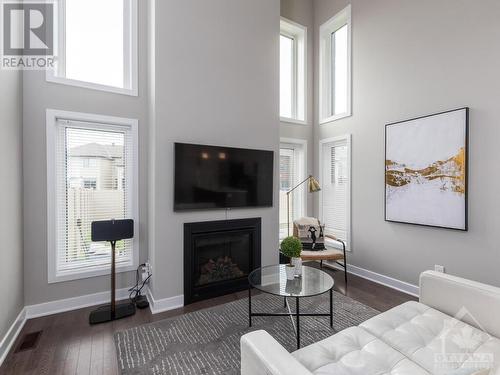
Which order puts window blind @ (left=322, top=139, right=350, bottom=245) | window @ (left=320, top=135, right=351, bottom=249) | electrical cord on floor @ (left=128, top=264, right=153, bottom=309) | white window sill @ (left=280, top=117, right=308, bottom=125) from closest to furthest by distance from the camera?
electrical cord on floor @ (left=128, top=264, right=153, bottom=309)
window @ (left=320, top=135, right=351, bottom=249)
window blind @ (left=322, top=139, right=350, bottom=245)
white window sill @ (left=280, top=117, right=308, bottom=125)

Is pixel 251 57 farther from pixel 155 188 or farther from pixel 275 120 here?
pixel 155 188

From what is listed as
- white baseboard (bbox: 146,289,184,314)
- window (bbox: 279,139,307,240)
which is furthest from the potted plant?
window (bbox: 279,139,307,240)

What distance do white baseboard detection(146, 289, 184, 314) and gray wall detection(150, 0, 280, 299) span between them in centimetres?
5

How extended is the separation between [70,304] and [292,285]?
94.2 inches

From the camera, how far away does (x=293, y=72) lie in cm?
467

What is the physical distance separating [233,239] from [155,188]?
1130mm

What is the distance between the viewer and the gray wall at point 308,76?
14.5 ft

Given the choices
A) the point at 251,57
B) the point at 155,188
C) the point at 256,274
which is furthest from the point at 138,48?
the point at 256,274

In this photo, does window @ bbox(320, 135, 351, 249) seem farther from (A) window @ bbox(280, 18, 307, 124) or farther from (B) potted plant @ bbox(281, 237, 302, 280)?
(B) potted plant @ bbox(281, 237, 302, 280)

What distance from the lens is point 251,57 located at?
→ 3262 millimetres

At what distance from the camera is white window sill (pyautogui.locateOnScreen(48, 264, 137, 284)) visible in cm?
268

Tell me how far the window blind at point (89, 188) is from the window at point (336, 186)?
9.97ft

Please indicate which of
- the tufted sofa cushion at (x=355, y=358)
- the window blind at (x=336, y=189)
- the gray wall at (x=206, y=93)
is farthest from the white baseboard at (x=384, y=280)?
the tufted sofa cushion at (x=355, y=358)

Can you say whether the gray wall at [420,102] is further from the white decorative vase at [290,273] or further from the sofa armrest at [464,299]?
the white decorative vase at [290,273]
